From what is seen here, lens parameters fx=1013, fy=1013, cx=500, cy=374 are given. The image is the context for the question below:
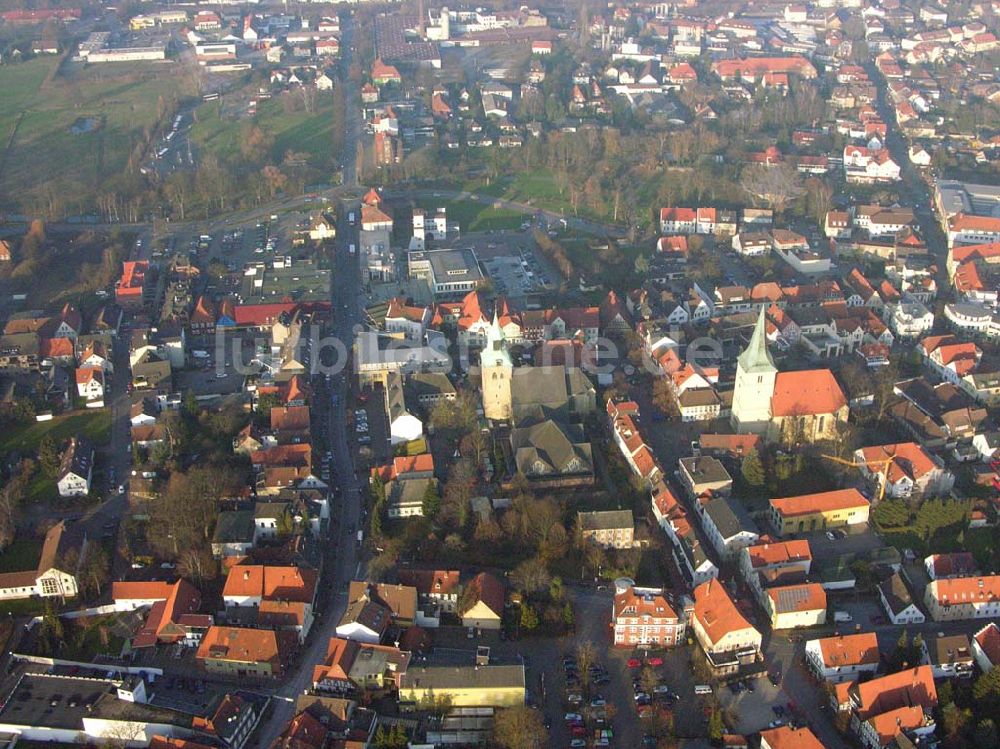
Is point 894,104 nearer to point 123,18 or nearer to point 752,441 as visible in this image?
point 752,441

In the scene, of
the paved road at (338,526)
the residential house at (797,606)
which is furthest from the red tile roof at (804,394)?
the paved road at (338,526)

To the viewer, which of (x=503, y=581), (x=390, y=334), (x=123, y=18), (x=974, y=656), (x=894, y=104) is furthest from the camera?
(x=123, y=18)

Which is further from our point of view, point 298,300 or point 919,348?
point 298,300

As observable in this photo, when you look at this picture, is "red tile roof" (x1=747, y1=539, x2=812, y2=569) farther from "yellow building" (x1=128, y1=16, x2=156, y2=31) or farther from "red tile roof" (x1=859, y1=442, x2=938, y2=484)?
"yellow building" (x1=128, y1=16, x2=156, y2=31)

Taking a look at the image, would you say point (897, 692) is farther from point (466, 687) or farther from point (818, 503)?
point (466, 687)

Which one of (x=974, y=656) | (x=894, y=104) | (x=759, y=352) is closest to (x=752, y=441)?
(x=759, y=352)

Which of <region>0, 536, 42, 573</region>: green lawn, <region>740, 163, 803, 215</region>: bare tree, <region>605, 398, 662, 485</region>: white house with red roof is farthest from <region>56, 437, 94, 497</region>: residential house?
<region>740, 163, 803, 215</region>: bare tree

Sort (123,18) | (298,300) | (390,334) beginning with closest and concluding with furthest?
(390,334)
(298,300)
(123,18)
